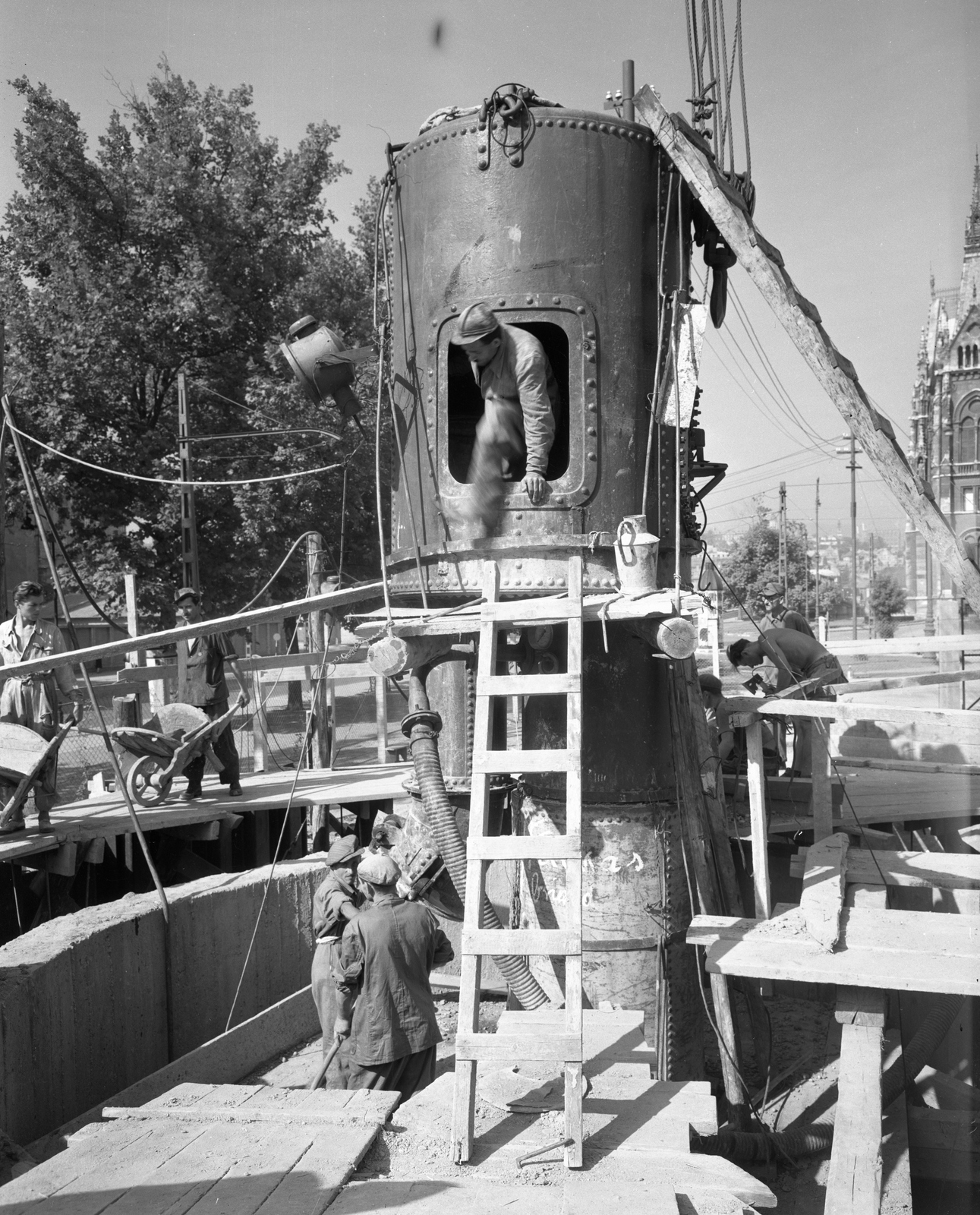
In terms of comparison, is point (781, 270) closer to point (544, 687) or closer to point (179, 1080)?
point (544, 687)

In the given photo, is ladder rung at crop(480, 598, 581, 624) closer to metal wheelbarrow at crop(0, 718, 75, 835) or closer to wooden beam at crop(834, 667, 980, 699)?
metal wheelbarrow at crop(0, 718, 75, 835)

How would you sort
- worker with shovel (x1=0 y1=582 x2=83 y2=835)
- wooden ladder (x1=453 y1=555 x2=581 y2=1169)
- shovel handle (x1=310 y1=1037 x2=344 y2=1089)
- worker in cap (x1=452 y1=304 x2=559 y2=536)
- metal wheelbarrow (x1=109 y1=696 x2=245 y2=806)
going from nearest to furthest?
wooden ladder (x1=453 y1=555 x2=581 y2=1169), shovel handle (x1=310 y1=1037 x2=344 y2=1089), worker in cap (x1=452 y1=304 x2=559 y2=536), worker with shovel (x1=0 y1=582 x2=83 y2=835), metal wheelbarrow (x1=109 y1=696 x2=245 y2=806)

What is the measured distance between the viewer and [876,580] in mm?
63344

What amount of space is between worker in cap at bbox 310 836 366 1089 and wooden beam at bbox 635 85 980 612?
380 cm

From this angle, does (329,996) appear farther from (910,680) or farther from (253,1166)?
(910,680)

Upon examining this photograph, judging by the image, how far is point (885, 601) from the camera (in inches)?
2313

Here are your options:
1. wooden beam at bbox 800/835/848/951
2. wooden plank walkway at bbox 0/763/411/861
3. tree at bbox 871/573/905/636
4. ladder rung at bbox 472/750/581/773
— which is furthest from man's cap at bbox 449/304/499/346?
tree at bbox 871/573/905/636

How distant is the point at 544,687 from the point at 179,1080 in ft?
12.4

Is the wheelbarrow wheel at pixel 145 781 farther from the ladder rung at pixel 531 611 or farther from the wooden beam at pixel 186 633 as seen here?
the ladder rung at pixel 531 611

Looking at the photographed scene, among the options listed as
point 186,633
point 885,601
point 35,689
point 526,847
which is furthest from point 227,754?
point 885,601

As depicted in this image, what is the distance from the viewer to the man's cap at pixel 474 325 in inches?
265

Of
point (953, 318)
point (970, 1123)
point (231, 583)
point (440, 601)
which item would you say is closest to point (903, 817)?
point (970, 1123)

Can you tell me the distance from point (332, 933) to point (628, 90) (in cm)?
599

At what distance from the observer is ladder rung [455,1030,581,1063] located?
14.7 ft
